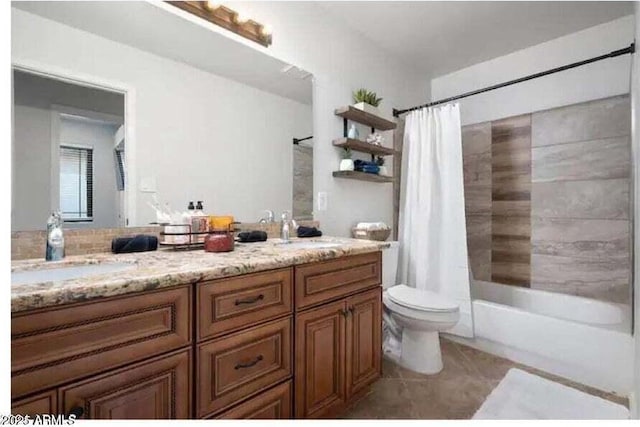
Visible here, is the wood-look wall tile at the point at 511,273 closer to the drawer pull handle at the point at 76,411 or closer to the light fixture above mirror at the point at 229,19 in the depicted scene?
the light fixture above mirror at the point at 229,19

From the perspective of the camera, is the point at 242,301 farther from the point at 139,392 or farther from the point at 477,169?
the point at 477,169

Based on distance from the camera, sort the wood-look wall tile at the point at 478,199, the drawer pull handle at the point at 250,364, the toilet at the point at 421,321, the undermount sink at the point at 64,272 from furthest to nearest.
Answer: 1. the wood-look wall tile at the point at 478,199
2. the toilet at the point at 421,321
3. the drawer pull handle at the point at 250,364
4. the undermount sink at the point at 64,272

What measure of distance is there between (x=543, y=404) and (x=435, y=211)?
1.35 meters

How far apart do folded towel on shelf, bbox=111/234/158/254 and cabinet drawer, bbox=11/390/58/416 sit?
611 millimetres

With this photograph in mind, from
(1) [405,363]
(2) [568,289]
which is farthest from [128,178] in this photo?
(2) [568,289]

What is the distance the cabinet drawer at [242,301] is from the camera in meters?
0.89

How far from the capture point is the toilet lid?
180 cm

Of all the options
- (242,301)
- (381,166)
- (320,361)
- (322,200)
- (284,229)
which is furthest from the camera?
(381,166)

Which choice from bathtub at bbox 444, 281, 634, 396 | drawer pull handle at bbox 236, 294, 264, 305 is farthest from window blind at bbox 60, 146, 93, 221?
bathtub at bbox 444, 281, 634, 396

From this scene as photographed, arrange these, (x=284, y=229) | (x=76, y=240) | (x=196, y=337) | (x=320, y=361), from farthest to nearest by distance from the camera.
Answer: (x=284, y=229), (x=320, y=361), (x=76, y=240), (x=196, y=337)

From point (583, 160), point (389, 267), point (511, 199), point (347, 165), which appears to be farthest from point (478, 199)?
point (347, 165)

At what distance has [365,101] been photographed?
7.15 ft

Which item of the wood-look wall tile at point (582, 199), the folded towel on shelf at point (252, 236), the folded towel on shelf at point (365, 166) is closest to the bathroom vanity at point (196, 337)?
the folded towel on shelf at point (252, 236)

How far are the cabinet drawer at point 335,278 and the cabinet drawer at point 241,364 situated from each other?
135 mm
